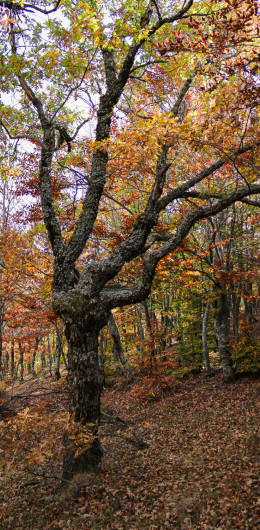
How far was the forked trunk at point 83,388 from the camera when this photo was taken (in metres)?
4.48

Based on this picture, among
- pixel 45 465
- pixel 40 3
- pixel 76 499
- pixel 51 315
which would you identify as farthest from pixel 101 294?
pixel 51 315

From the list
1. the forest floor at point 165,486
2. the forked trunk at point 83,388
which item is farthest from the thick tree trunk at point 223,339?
the forked trunk at point 83,388

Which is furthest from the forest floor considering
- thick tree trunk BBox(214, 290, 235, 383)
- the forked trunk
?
thick tree trunk BBox(214, 290, 235, 383)

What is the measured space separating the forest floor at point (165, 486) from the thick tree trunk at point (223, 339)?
2.02 metres

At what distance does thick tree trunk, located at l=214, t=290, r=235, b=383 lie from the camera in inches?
373

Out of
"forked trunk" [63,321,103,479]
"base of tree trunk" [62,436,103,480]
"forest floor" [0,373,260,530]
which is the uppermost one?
"forked trunk" [63,321,103,479]

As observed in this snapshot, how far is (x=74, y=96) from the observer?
6613 mm

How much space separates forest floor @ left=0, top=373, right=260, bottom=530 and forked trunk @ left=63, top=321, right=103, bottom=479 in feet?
0.84

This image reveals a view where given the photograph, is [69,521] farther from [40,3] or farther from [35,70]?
[40,3]

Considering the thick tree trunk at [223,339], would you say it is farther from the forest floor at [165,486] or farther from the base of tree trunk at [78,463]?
the base of tree trunk at [78,463]

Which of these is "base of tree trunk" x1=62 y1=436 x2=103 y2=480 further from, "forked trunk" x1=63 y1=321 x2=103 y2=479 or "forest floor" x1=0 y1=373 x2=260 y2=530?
"forest floor" x1=0 y1=373 x2=260 y2=530

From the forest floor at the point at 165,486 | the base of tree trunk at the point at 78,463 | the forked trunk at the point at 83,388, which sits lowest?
the forest floor at the point at 165,486

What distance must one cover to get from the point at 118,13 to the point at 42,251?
8.46m

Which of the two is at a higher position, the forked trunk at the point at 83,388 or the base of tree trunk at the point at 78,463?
the forked trunk at the point at 83,388
